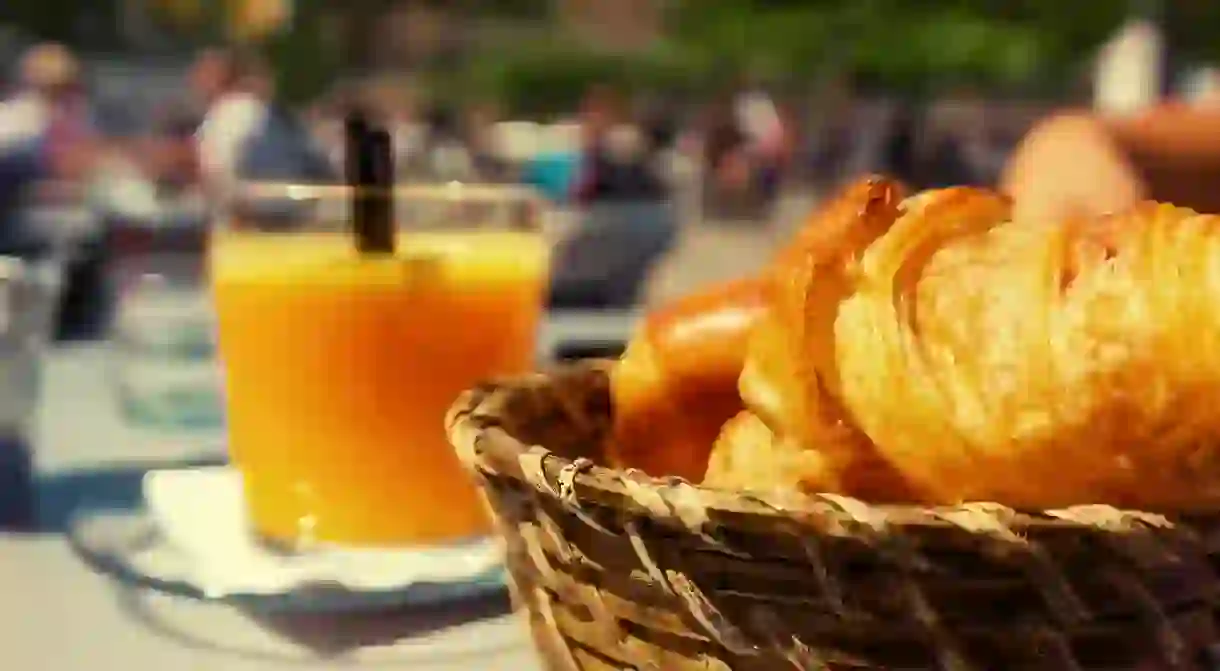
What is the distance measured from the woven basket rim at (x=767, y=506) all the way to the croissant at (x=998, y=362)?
25 millimetres

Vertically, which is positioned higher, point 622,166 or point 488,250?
point 488,250

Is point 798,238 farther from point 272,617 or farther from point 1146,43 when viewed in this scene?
point 1146,43

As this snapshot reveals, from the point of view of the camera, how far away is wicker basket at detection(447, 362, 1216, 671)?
292mm

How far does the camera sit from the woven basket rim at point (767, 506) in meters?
0.29

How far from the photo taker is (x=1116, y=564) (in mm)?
298

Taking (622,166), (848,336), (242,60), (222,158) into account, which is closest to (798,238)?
(848,336)

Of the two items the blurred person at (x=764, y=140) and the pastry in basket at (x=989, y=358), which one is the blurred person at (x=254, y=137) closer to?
the pastry in basket at (x=989, y=358)

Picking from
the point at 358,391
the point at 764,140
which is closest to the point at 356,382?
the point at 358,391

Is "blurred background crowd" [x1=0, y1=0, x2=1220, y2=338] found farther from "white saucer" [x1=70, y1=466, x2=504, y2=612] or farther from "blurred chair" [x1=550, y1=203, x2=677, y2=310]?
"white saucer" [x1=70, y1=466, x2=504, y2=612]

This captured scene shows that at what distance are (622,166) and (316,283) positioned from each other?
111 inches

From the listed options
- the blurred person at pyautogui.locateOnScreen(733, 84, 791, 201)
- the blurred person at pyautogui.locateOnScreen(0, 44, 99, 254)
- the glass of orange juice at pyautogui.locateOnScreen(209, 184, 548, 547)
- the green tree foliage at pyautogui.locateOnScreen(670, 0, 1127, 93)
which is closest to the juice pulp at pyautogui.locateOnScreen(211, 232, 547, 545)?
the glass of orange juice at pyautogui.locateOnScreen(209, 184, 548, 547)

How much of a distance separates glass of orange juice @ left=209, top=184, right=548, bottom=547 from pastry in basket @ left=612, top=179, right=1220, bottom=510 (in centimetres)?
24

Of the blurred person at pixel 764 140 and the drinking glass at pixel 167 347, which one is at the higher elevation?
the drinking glass at pixel 167 347

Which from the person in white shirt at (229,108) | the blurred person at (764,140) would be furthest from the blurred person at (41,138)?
the blurred person at (764,140)
